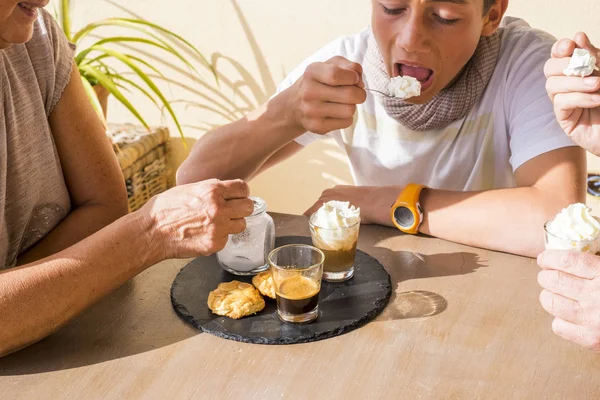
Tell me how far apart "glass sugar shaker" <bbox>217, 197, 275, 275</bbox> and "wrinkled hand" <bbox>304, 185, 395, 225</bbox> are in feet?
1.06

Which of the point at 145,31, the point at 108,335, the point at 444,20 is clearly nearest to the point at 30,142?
the point at 108,335

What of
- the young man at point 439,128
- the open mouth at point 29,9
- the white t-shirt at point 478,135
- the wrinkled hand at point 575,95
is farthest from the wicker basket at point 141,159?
the wrinkled hand at point 575,95

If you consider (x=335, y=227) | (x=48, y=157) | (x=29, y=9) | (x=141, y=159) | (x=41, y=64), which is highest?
(x=29, y=9)

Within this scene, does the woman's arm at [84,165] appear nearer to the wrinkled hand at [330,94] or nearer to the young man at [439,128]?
the young man at [439,128]

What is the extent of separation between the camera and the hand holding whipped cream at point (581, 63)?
53.1 inches

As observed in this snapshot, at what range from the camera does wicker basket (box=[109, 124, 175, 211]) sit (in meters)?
3.12

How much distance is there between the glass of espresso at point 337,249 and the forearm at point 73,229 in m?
0.61

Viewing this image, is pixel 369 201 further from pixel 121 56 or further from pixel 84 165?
pixel 121 56

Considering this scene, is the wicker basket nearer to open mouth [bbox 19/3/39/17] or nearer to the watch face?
open mouth [bbox 19/3/39/17]

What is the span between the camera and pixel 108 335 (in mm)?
1274

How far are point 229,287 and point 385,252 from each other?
42 centimetres

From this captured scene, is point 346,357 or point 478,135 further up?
point 478,135

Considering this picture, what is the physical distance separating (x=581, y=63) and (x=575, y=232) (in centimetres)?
38

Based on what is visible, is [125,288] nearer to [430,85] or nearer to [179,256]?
[179,256]
